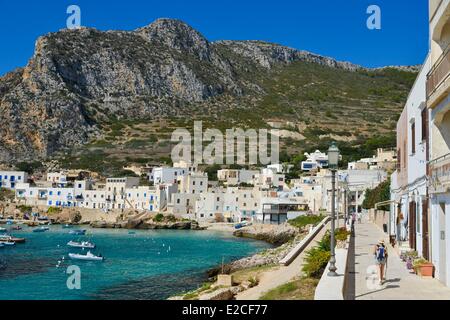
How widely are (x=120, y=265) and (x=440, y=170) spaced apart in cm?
2952

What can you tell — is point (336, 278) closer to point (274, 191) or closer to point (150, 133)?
point (274, 191)

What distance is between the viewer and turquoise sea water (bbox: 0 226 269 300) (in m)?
27.4

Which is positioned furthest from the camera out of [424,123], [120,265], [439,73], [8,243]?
[8,243]

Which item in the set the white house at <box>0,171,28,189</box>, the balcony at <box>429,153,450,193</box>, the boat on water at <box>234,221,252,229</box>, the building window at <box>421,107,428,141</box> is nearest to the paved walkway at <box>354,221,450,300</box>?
the balcony at <box>429,153,450,193</box>

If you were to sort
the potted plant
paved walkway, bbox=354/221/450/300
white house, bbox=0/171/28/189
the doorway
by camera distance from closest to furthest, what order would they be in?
paved walkway, bbox=354/221/450/300
the doorway
the potted plant
white house, bbox=0/171/28/189

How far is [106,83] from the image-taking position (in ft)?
474

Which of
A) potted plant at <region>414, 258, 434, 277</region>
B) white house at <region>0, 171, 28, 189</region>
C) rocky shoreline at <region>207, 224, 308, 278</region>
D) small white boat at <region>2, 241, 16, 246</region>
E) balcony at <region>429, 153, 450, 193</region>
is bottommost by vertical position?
small white boat at <region>2, 241, 16, 246</region>

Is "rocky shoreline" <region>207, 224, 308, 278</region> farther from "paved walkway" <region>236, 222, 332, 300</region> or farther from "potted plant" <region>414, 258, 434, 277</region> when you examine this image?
"potted plant" <region>414, 258, 434, 277</region>

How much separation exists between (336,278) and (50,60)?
5270 inches

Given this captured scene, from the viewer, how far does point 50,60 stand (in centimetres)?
13250

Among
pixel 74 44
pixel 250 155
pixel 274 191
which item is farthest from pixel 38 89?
pixel 274 191

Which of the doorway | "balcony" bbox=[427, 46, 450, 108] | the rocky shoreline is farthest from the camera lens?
the rocky shoreline

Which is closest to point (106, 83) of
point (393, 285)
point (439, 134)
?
point (439, 134)

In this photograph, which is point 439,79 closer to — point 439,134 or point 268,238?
point 439,134
